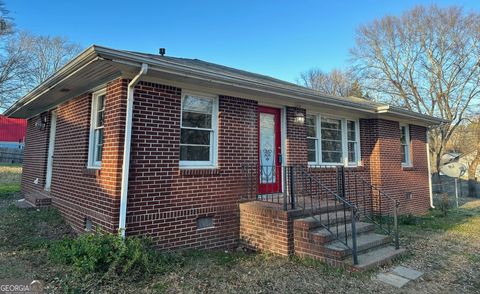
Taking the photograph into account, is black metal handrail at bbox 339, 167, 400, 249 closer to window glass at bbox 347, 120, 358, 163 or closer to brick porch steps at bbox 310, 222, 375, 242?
window glass at bbox 347, 120, 358, 163

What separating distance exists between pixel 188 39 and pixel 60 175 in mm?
9253

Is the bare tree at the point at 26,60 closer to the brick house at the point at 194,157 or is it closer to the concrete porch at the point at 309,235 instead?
the brick house at the point at 194,157

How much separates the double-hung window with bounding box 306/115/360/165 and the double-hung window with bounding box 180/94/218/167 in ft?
9.58

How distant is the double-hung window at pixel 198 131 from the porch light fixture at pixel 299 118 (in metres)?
2.20

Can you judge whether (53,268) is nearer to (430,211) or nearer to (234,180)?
(234,180)

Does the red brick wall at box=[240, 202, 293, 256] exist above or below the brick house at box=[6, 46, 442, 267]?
below

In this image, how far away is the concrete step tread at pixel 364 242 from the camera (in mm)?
4680

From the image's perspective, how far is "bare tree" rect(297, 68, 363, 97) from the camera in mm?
30100

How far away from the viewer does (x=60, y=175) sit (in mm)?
7160

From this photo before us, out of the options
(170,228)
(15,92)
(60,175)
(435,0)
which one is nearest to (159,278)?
(170,228)

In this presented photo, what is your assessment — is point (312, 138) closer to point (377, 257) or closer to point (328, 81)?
point (377, 257)

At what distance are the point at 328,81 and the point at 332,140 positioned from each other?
83.8ft

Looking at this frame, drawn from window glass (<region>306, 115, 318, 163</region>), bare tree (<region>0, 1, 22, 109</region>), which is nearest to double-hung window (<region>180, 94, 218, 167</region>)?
window glass (<region>306, 115, 318, 163</region>)

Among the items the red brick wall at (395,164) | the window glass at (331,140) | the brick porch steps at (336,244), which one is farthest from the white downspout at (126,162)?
the red brick wall at (395,164)
